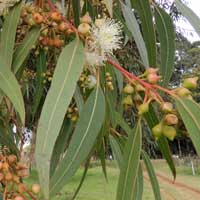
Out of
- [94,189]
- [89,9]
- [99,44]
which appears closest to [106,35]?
[99,44]

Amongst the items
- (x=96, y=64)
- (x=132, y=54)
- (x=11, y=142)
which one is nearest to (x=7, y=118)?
(x=11, y=142)

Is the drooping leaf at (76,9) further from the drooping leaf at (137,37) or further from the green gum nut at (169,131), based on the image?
the green gum nut at (169,131)

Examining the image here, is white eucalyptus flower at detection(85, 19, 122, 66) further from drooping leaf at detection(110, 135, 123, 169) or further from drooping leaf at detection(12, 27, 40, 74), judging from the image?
drooping leaf at detection(110, 135, 123, 169)

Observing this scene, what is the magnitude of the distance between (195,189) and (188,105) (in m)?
8.10

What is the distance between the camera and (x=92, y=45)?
920 millimetres

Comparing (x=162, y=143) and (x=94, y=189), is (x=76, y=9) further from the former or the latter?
(x=94, y=189)

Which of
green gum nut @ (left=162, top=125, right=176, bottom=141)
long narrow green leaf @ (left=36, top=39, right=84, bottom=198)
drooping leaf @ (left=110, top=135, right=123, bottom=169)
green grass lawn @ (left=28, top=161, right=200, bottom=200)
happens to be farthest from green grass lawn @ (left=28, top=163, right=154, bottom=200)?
green gum nut @ (left=162, top=125, right=176, bottom=141)

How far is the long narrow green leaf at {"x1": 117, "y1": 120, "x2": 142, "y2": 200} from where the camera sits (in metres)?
0.85

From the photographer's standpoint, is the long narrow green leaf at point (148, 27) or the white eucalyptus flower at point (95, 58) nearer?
the white eucalyptus flower at point (95, 58)

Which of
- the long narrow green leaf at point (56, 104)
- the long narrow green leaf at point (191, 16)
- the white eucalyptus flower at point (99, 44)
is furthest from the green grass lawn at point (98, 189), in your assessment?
the long narrow green leaf at point (56, 104)

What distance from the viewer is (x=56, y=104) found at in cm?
77

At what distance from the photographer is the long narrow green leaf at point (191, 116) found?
28.9 inches

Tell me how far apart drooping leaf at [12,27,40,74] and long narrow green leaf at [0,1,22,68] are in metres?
0.03

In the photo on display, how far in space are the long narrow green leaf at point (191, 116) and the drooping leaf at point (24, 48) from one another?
384mm
